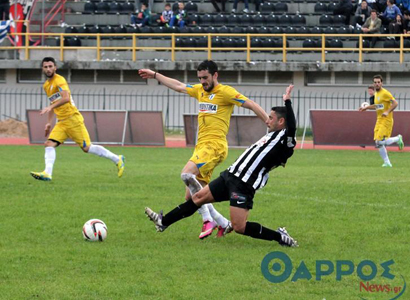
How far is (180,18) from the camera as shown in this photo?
37312 mm

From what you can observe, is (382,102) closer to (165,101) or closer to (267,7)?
(165,101)

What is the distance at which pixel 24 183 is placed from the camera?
15.8 meters

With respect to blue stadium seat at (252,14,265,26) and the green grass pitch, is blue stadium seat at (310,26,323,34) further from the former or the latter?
the green grass pitch

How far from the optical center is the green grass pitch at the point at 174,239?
→ 24.3 ft

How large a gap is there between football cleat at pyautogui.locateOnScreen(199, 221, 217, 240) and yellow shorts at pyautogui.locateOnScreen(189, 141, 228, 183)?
75 cm

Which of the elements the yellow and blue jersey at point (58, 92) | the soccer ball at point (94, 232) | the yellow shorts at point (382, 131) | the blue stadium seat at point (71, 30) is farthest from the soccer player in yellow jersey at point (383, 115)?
the blue stadium seat at point (71, 30)

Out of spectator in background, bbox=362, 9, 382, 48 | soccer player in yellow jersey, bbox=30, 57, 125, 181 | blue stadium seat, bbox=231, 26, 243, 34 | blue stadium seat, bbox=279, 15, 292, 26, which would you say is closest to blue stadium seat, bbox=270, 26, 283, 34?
blue stadium seat, bbox=279, 15, 292, 26

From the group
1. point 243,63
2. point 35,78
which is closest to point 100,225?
point 243,63

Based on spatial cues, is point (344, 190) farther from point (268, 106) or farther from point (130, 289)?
point (268, 106)

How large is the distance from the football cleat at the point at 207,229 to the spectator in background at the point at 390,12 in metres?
27.1

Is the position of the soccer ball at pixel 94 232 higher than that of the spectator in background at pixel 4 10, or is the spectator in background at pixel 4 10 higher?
the spectator in background at pixel 4 10

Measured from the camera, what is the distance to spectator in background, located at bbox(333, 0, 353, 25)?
37.1 m

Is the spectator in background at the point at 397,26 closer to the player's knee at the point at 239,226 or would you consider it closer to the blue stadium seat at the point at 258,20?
the blue stadium seat at the point at 258,20

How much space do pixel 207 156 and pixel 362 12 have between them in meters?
27.6
